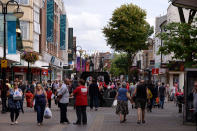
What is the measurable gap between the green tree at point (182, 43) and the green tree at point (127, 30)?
1922 inches

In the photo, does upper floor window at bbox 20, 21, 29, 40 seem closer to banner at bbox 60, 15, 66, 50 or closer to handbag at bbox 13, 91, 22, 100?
banner at bbox 60, 15, 66, 50

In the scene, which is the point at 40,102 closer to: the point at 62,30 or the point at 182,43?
the point at 182,43

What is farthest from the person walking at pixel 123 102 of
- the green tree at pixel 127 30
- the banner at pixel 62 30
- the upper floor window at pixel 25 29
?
the banner at pixel 62 30

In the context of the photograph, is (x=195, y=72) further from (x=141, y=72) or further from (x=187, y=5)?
(x=141, y=72)

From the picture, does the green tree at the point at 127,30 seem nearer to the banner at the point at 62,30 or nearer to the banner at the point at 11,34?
the banner at the point at 62,30

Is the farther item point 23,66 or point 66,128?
point 23,66

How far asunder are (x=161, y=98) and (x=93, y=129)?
58.4ft

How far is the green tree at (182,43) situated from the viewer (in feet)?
76.4

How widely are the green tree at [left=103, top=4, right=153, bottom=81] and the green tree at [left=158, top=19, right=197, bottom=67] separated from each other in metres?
48.8

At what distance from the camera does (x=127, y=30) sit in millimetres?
73938

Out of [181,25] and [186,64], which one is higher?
[181,25]

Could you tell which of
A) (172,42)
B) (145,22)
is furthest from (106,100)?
(145,22)

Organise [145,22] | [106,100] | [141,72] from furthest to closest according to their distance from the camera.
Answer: [141,72], [145,22], [106,100]

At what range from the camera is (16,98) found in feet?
63.0
